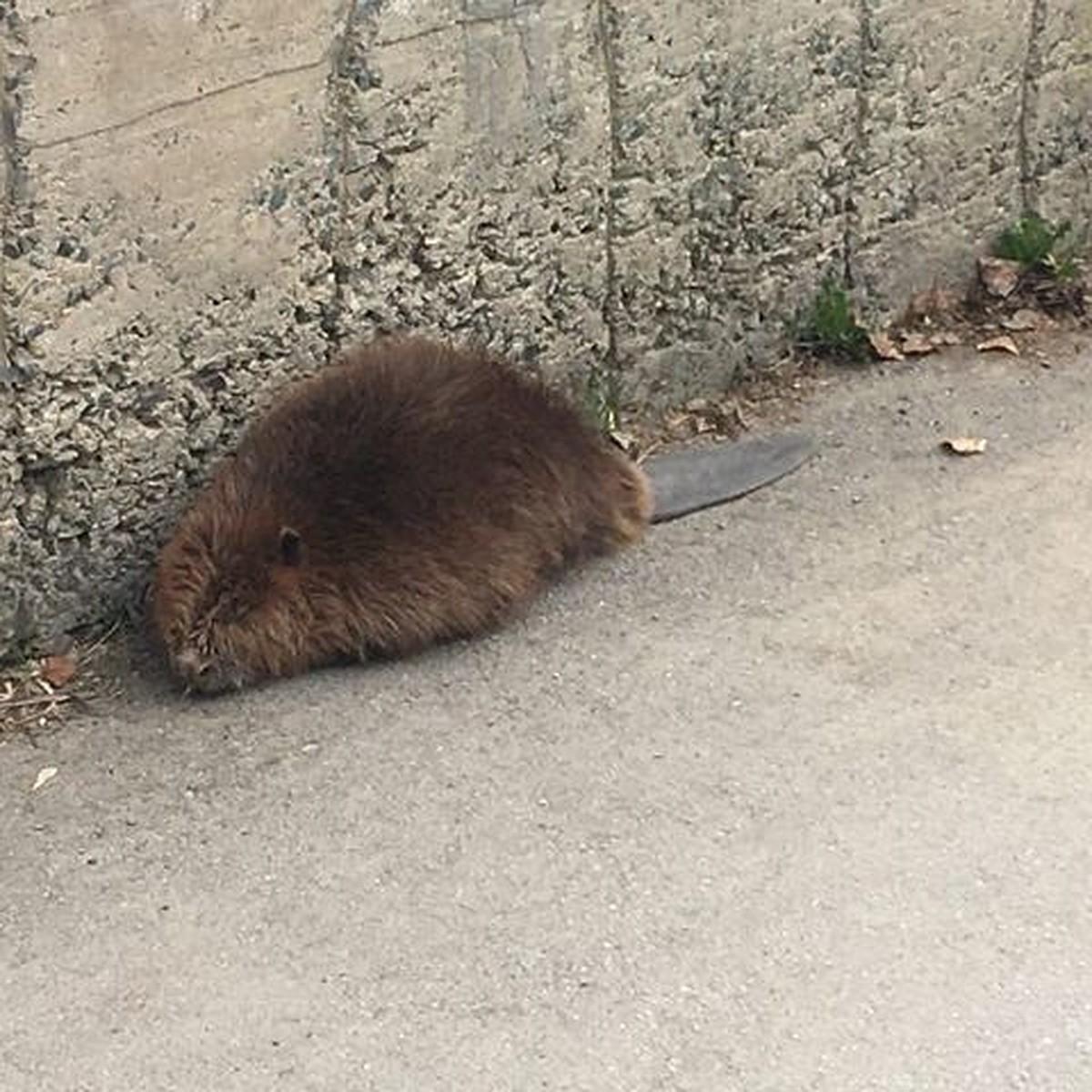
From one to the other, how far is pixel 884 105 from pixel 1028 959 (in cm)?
263

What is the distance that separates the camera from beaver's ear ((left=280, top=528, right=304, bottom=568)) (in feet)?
15.0

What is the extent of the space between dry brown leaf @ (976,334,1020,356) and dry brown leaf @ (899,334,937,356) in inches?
4.5

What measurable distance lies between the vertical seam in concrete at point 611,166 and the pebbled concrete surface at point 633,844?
0.54 meters

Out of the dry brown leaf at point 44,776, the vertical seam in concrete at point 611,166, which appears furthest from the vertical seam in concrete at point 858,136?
the dry brown leaf at point 44,776

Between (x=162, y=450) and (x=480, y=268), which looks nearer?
(x=162, y=450)

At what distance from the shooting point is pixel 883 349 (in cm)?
596

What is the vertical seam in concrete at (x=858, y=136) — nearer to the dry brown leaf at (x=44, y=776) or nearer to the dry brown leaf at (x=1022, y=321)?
the dry brown leaf at (x=1022, y=321)

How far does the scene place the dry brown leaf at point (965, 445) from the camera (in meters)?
5.48

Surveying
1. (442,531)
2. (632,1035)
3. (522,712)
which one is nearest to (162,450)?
(442,531)

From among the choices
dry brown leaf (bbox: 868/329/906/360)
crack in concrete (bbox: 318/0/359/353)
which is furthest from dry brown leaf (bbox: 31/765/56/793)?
dry brown leaf (bbox: 868/329/906/360)

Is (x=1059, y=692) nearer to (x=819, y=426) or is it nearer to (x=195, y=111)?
(x=819, y=426)

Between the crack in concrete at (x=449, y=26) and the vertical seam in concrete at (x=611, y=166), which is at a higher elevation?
the crack in concrete at (x=449, y=26)

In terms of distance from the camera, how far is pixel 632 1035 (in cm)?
361

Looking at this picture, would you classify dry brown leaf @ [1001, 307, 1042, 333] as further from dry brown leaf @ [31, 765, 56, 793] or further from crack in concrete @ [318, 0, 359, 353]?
dry brown leaf @ [31, 765, 56, 793]
